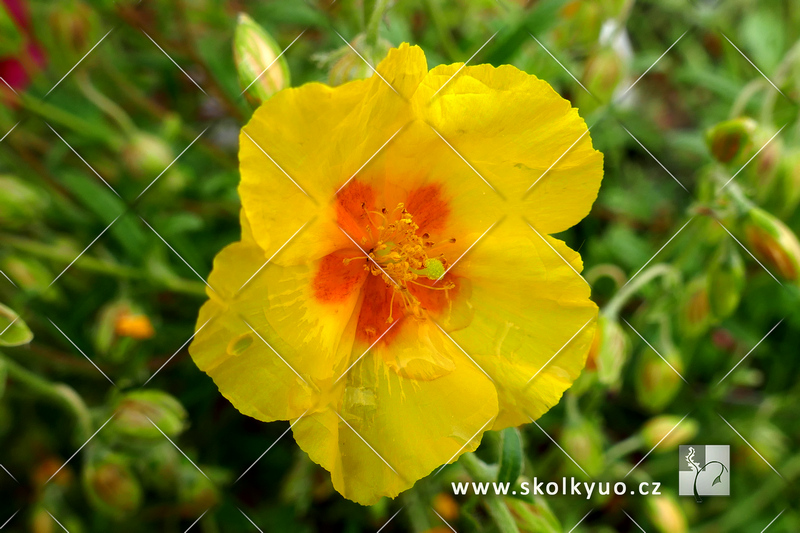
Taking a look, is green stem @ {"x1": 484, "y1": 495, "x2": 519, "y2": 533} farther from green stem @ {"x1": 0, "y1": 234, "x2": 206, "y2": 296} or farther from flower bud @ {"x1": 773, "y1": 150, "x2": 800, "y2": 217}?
flower bud @ {"x1": 773, "y1": 150, "x2": 800, "y2": 217}

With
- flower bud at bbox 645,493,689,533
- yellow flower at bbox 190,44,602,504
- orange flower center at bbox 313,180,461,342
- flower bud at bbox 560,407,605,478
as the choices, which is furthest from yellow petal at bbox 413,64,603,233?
flower bud at bbox 645,493,689,533

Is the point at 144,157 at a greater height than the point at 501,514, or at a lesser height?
greater

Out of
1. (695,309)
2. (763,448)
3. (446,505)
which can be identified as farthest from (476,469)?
(763,448)

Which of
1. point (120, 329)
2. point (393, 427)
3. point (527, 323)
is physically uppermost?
point (527, 323)

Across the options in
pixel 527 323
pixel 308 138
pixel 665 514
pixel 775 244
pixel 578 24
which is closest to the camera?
pixel 308 138

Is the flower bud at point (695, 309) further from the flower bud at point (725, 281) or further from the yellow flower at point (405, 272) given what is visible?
the yellow flower at point (405, 272)

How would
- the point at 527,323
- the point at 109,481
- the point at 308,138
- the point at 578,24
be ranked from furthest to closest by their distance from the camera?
the point at 578,24
the point at 109,481
the point at 527,323
the point at 308,138

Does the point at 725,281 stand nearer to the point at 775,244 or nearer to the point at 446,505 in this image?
the point at 775,244
